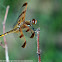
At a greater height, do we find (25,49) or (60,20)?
(60,20)

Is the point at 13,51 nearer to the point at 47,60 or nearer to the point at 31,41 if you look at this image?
the point at 31,41

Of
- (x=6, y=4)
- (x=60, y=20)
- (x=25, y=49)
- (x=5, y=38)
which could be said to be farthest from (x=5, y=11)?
(x=60, y=20)

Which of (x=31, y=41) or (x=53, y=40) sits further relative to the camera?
(x=53, y=40)

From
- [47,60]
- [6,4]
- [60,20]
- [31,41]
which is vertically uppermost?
[6,4]

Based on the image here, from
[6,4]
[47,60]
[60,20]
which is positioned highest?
[6,4]

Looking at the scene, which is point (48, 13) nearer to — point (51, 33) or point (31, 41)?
point (51, 33)

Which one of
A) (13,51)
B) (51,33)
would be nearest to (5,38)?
(13,51)
